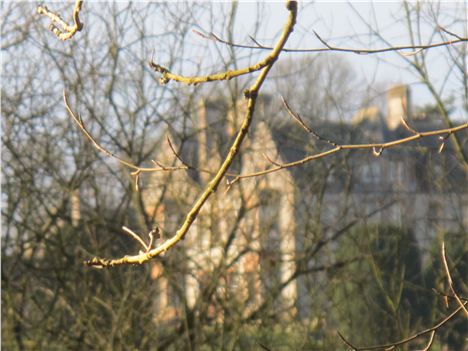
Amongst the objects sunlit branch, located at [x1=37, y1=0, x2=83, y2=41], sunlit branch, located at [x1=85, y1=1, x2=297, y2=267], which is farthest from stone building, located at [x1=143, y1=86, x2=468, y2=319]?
sunlit branch, located at [x1=85, y1=1, x2=297, y2=267]

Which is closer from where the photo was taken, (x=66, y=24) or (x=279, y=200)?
(x=66, y=24)

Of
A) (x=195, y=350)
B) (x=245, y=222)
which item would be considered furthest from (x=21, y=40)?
(x=195, y=350)

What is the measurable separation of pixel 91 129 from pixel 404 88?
2977 millimetres

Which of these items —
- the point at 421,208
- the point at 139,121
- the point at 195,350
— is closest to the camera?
the point at 195,350

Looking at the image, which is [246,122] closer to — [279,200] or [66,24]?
[66,24]

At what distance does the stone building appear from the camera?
8914mm

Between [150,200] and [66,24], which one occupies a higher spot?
[150,200]

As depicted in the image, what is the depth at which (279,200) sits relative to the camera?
9.52 m

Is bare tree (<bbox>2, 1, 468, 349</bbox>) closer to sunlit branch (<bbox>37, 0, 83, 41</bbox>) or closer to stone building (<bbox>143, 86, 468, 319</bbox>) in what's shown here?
stone building (<bbox>143, 86, 468, 319</bbox>)

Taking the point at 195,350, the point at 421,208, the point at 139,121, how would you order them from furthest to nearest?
1. the point at 421,208
2. the point at 139,121
3. the point at 195,350

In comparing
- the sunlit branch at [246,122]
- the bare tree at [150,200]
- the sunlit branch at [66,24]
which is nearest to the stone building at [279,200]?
the bare tree at [150,200]

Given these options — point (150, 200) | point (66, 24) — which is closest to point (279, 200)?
point (150, 200)

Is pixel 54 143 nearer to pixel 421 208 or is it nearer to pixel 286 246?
pixel 286 246

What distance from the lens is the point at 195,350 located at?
836 cm
